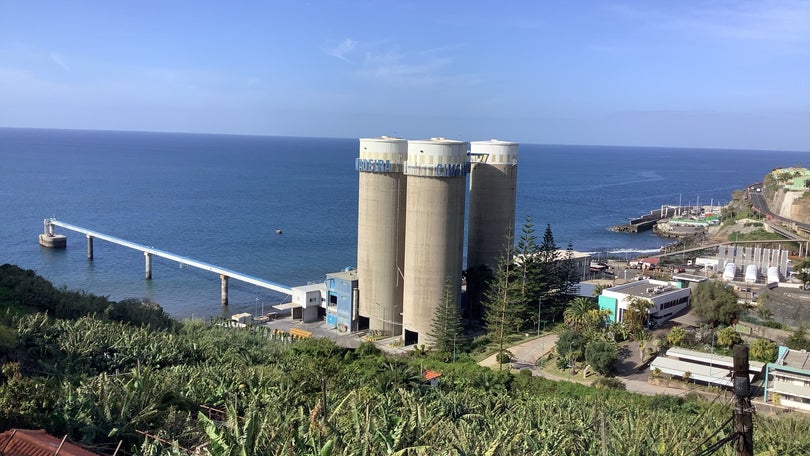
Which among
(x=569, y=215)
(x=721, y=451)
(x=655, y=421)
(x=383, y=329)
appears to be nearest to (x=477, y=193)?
(x=383, y=329)

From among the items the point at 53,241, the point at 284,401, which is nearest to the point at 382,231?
the point at 284,401

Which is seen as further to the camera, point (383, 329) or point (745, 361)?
point (383, 329)

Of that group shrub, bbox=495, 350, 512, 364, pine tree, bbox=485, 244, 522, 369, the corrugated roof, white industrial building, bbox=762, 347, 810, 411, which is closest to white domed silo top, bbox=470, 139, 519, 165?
pine tree, bbox=485, 244, 522, 369

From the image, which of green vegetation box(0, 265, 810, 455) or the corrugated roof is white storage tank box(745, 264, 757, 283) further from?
the corrugated roof

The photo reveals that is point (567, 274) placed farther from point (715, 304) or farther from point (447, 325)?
point (447, 325)

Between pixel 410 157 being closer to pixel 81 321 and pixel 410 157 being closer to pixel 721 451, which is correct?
pixel 81 321

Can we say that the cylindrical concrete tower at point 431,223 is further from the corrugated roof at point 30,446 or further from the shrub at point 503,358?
the corrugated roof at point 30,446

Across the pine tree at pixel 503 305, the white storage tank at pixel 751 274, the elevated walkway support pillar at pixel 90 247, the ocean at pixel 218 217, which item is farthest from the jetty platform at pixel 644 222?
the elevated walkway support pillar at pixel 90 247
